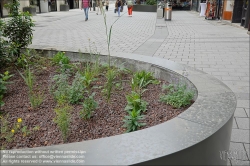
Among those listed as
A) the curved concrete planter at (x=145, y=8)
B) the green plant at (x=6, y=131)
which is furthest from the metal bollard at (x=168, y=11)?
the green plant at (x=6, y=131)

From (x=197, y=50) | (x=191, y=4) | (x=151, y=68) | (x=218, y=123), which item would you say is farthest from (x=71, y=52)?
(x=191, y=4)

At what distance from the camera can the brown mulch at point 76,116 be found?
214 cm

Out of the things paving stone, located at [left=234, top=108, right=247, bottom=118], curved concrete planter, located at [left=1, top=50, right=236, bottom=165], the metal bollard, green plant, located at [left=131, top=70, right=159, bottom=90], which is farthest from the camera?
the metal bollard

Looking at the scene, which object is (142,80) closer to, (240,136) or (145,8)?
(240,136)

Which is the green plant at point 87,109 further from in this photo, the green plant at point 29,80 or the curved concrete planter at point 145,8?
the curved concrete planter at point 145,8

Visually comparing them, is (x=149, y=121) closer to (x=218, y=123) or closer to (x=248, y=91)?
(x=218, y=123)

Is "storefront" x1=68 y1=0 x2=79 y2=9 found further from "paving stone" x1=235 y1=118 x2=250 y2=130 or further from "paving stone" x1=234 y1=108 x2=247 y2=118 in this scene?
"paving stone" x1=235 y1=118 x2=250 y2=130

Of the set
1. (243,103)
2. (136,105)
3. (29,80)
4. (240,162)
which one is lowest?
(240,162)

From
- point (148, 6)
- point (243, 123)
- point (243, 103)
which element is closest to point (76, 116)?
point (243, 123)

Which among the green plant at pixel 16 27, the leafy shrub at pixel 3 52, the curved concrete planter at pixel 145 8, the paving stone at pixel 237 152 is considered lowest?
the paving stone at pixel 237 152

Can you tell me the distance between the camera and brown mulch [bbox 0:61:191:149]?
2.14 metres

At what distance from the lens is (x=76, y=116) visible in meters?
2.49

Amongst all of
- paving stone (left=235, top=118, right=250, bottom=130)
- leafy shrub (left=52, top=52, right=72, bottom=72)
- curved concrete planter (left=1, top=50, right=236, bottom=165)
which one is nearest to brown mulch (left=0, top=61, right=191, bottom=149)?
curved concrete planter (left=1, top=50, right=236, bottom=165)

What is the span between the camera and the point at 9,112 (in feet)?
8.55
